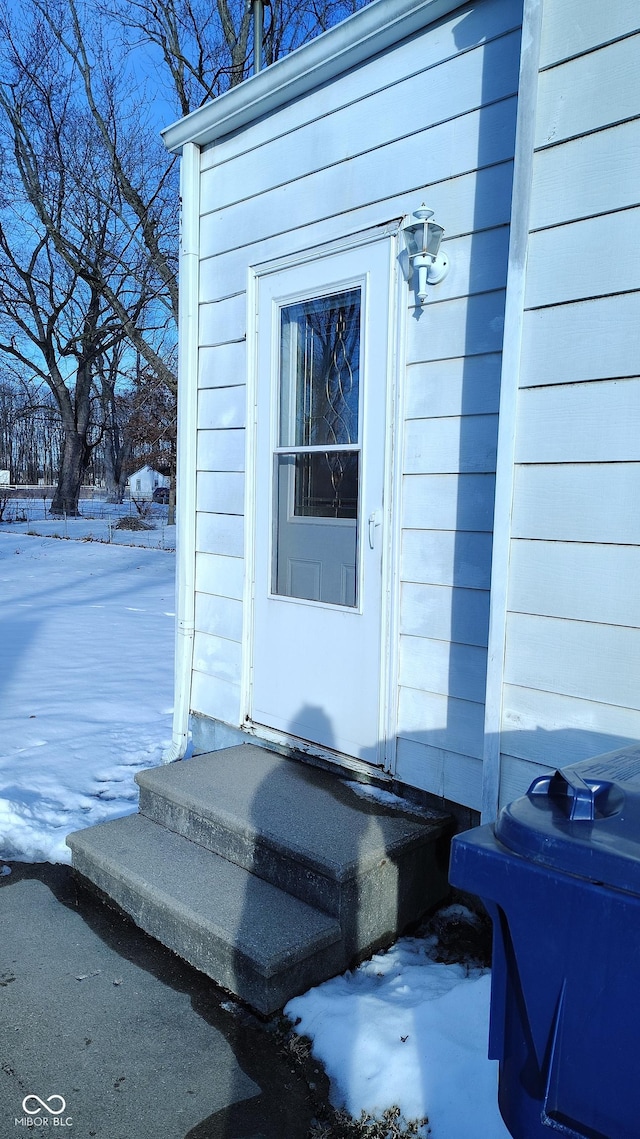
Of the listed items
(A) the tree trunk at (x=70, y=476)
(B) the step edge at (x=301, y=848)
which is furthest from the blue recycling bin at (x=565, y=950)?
(A) the tree trunk at (x=70, y=476)

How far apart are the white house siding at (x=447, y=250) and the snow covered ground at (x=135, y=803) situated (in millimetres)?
632

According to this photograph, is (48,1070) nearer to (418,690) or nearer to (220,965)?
(220,965)

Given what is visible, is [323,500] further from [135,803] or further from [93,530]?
[93,530]

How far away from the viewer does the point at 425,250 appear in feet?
7.65

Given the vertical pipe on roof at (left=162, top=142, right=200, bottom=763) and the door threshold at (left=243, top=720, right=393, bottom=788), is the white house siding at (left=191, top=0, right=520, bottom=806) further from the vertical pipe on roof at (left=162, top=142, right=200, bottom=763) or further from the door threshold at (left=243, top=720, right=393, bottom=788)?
the vertical pipe on roof at (left=162, top=142, right=200, bottom=763)

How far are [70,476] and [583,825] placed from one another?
23155 mm

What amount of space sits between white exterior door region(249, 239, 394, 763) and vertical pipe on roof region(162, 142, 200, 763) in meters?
0.44

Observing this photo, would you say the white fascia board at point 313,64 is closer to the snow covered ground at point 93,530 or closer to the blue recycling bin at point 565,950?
the blue recycling bin at point 565,950

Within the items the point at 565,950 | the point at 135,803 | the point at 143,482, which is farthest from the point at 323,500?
the point at 143,482

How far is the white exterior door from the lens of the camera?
102 inches

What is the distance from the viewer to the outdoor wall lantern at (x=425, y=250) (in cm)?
232

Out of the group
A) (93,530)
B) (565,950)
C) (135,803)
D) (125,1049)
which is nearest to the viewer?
(565,950)

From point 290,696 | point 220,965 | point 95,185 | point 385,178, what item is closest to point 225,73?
point 95,185

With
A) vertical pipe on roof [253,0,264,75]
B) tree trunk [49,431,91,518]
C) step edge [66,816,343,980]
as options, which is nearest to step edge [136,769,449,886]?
step edge [66,816,343,980]
